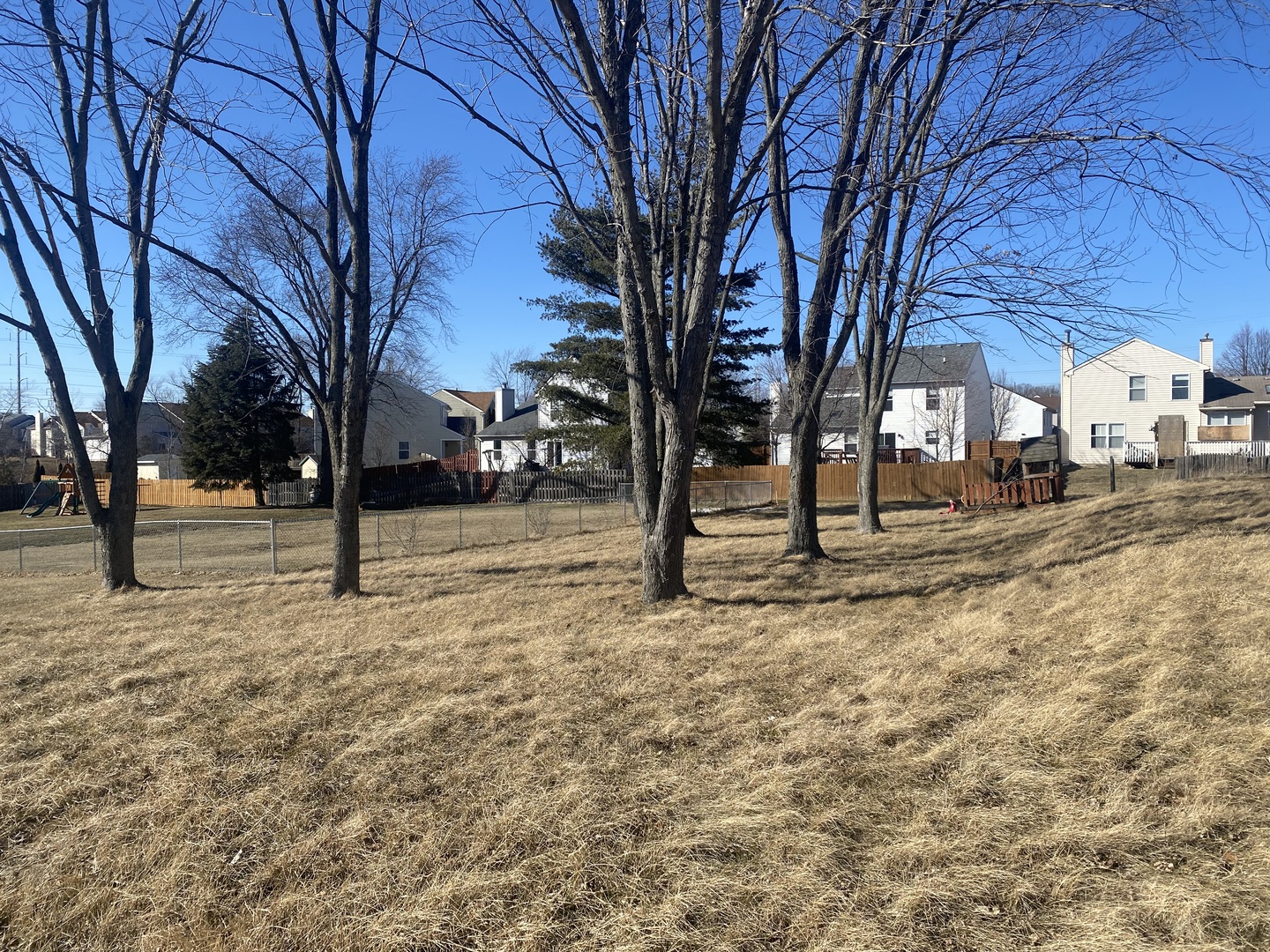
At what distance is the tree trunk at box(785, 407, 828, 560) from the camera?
11.9m

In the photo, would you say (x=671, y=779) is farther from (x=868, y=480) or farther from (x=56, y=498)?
(x=56, y=498)

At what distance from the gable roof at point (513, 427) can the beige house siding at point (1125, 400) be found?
2989 centimetres

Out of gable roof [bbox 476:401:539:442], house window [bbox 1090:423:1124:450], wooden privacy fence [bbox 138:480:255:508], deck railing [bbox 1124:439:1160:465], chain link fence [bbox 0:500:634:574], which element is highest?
gable roof [bbox 476:401:539:442]

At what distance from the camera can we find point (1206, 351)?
40156 millimetres

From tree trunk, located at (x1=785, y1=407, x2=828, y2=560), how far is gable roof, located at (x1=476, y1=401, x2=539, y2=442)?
38594 mm

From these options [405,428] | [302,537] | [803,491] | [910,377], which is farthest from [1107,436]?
[405,428]

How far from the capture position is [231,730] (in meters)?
5.03

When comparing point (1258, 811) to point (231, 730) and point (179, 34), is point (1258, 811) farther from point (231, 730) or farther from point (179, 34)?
point (179, 34)

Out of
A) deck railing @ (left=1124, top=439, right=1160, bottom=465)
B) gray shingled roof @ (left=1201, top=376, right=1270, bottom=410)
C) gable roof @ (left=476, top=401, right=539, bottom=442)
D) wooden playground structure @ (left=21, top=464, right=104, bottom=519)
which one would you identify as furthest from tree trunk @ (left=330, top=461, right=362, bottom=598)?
gray shingled roof @ (left=1201, top=376, right=1270, bottom=410)

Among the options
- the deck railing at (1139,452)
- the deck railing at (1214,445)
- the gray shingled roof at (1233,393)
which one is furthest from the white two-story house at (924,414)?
the gray shingled roof at (1233,393)

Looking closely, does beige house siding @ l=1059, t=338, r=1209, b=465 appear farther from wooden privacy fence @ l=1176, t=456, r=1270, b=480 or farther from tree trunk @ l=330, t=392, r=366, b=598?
tree trunk @ l=330, t=392, r=366, b=598

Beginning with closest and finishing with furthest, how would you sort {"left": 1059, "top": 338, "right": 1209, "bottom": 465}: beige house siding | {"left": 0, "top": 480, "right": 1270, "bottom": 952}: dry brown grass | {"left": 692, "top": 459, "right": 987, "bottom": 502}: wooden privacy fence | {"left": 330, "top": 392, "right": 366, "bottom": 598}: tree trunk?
{"left": 0, "top": 480, "right": 1270, "bottom": 952}: dry brown grass, {"left": 330, "top": 392, "right": 366, "bottom": 598}: tree trunk, {"left": 692, "top": 459, "right": 987, "bottom": 502}: wooden privacy fence, {"left": 1059, "top": 338, "right": 1209, "bottom": 465}: beige house siding

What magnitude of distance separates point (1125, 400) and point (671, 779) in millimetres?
42522

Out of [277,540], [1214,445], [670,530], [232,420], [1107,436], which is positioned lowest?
[277,540]
